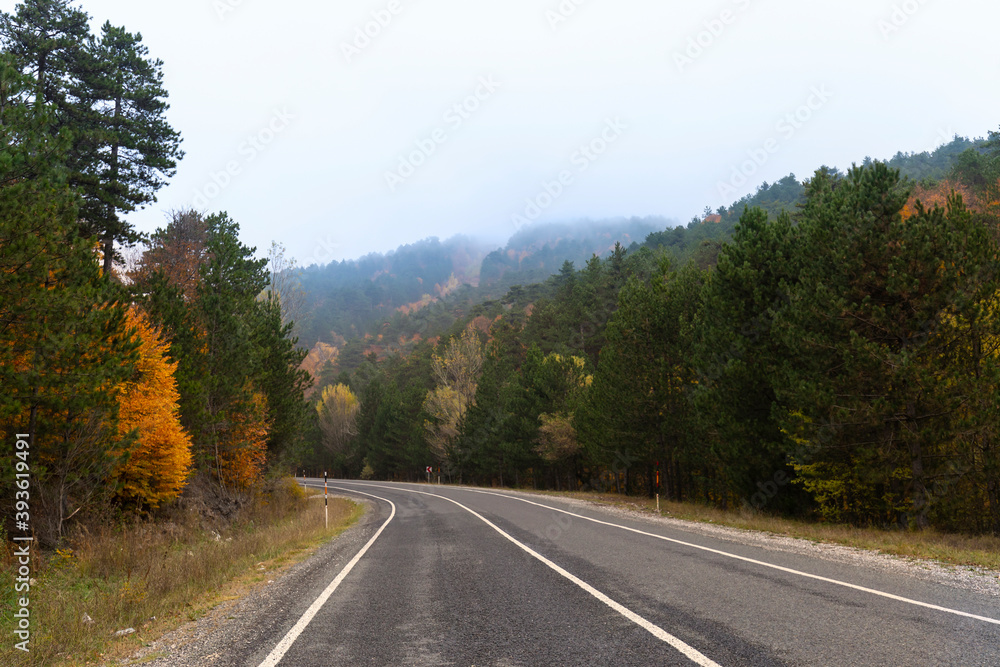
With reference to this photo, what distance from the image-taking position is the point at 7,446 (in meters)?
10.1

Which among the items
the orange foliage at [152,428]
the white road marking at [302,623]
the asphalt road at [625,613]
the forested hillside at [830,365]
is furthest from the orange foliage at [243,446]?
the forested hillside at [830,365]

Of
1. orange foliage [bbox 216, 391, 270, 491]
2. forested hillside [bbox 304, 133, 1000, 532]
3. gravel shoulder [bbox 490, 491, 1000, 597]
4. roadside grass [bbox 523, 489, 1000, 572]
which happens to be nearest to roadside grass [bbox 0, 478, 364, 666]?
orange foliage [bbox 216, 391, 270, 491]

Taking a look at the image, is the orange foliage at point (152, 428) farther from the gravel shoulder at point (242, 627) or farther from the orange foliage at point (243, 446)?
the gravel shoulder at point (242, 627)

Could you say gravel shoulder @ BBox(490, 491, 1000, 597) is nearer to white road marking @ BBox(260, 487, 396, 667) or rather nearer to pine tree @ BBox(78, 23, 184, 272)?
white road marking @ BBox(260, 487, 396, 667)

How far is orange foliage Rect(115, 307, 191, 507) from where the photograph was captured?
46.2ft

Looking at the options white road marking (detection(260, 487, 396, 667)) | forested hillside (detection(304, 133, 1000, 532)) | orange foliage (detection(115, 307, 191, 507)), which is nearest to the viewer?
white road marking (detection(260, 487, 396, 667))

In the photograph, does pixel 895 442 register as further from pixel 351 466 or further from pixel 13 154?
pixel 351 466

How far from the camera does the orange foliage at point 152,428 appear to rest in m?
14.1

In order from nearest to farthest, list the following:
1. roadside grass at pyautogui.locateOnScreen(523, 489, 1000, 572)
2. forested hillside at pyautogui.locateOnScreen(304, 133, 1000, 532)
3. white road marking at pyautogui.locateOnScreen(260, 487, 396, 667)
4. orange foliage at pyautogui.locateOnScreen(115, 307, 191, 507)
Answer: white road marking at pyautogui.locateOnScreen(260, 487, 396, 667) < roadside grass at pyautogui.locateOnScreen(523, 489, 1000, 572) < forested hillside at pyautogui.locateOnScreen(304, 133, 1000, 532) < orange foliage at pyautogui.locateOnScreen(115, 307, 191, 507)

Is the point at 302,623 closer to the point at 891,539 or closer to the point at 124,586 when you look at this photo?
the point at 124,586

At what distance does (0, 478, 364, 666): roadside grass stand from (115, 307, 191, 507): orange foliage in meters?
1.27

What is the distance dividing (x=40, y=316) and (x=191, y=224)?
24.8 metres

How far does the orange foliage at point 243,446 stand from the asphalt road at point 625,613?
14038 millimetres

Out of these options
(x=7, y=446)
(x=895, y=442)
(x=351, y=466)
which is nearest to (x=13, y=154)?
(x=7, y=446)
